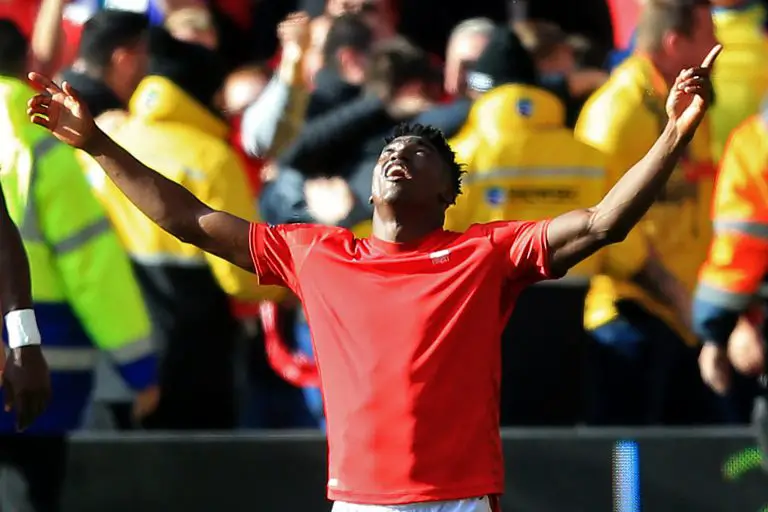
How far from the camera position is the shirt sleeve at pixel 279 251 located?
511 centimetres

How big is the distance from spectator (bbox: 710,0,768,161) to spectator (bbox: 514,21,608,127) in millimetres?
523

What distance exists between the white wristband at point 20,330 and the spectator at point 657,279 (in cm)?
276

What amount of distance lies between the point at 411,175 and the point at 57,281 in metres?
2.16

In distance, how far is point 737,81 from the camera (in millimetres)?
8078

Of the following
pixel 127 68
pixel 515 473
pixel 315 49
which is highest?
pixel 315 49

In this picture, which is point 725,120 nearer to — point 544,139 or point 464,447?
point 544,139

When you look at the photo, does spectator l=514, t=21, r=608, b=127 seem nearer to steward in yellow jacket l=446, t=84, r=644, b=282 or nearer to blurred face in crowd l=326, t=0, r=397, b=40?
blurred face in crowd l=326, t=0, r=397, b=40

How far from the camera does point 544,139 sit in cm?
716

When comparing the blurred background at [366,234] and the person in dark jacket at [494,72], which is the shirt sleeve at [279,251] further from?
the person in dark jacket at [494,72]

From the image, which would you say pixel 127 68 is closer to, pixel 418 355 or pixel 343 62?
pixel 343 62

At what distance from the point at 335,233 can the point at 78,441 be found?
235 centimetres

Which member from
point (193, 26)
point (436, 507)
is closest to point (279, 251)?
point (436, 507)

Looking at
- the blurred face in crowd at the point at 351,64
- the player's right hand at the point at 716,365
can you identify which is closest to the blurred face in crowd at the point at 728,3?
the blurred face in crowd at the point at 351,64

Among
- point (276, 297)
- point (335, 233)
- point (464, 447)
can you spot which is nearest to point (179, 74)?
point (276, 297)
